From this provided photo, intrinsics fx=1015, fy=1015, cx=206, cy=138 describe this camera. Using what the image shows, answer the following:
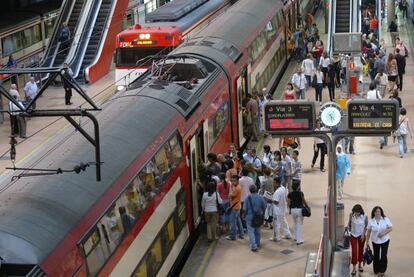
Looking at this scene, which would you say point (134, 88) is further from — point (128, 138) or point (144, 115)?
point (128, 138)

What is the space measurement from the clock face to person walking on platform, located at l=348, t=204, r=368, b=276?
240cm

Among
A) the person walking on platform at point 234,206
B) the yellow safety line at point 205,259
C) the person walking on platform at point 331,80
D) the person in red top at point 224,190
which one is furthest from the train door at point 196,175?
the person walking on platform at point 331,80

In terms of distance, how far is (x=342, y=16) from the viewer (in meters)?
43.1

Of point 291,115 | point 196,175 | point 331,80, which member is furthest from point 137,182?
point 331,80

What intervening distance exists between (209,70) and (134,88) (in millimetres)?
3488

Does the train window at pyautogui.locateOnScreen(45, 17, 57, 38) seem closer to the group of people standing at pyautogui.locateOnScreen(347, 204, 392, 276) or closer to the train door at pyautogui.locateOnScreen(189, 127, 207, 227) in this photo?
the train door at pyautogui.locateOnScreen(189, 127, 207, 227)

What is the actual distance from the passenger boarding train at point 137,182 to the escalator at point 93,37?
13.0 metres

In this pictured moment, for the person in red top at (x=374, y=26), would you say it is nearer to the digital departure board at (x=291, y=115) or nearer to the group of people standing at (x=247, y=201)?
the group of people standing at (x=247, y=201)

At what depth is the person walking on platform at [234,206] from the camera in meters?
19.7

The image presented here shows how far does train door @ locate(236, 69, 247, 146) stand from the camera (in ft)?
84.6

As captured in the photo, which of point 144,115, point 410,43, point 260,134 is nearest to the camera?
point 144,115

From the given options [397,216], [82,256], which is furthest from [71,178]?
[397,216]

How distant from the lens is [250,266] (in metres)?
18.7

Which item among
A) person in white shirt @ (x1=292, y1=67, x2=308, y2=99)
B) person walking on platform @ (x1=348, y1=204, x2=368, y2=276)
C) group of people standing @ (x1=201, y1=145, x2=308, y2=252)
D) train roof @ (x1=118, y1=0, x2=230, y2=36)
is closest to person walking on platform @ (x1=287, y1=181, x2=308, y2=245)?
group of people standing @ (x1=201, y1=145, x2=308, y2=252)
